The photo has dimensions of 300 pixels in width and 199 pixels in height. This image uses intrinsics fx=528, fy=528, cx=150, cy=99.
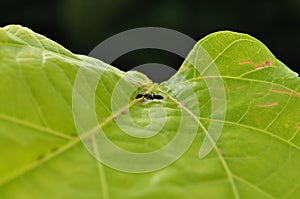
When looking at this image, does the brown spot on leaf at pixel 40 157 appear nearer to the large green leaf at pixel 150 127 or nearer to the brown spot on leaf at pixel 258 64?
the large green leaf at pixel 150 127

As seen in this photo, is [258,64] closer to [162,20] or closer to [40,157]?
[40,157]

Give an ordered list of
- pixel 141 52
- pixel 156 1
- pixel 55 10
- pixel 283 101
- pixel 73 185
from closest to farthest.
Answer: pixel 73 185 → pixel 283 101 → pixel 141 52 → pixel 156 1 → pixel 55 10

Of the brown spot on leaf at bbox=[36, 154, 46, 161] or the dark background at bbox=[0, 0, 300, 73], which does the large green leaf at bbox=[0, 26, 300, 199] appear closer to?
the brown spot on leaf at bbox=[36, 154, 46, 161]

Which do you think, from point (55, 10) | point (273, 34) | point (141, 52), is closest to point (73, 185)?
point (141, 52)

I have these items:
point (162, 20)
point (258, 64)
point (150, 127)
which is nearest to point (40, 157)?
point (150, 127)

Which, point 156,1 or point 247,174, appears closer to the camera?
point 247,174

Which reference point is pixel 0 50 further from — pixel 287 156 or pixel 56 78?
pixel 287 156

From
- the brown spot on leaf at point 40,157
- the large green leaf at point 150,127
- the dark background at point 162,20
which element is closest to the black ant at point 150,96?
the large green leaf at point 150,127
